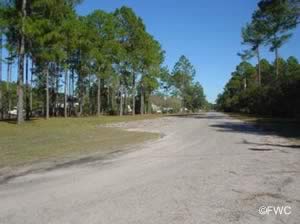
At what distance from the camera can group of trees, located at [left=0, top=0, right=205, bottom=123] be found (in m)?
31.1

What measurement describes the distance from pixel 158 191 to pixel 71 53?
50021mm

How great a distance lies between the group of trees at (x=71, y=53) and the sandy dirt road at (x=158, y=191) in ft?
68.6

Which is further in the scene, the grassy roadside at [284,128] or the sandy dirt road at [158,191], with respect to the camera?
the grassy roadside at [284,128]

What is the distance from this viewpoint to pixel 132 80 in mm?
67375

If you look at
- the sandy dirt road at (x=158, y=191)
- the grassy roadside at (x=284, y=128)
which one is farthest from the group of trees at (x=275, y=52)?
the sandy dirt road at (x=158, y=191)

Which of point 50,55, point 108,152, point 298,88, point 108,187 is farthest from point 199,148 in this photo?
point 298,88

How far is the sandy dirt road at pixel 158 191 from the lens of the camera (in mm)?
6336

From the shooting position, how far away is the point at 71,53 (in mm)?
56156

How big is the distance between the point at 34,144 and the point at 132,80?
49.9m

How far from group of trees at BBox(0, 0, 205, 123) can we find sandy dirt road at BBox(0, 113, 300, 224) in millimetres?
20920

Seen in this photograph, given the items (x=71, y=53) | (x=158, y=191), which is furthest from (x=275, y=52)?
(x=158, y=191)

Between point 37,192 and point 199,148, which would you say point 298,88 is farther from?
point 37,192

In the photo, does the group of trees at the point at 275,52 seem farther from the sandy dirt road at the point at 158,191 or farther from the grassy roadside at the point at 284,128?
the sandy dirt road at the point at 158,191

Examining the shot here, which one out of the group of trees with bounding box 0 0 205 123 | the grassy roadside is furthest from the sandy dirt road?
the group of trees with bounding box 0 0 205 123
